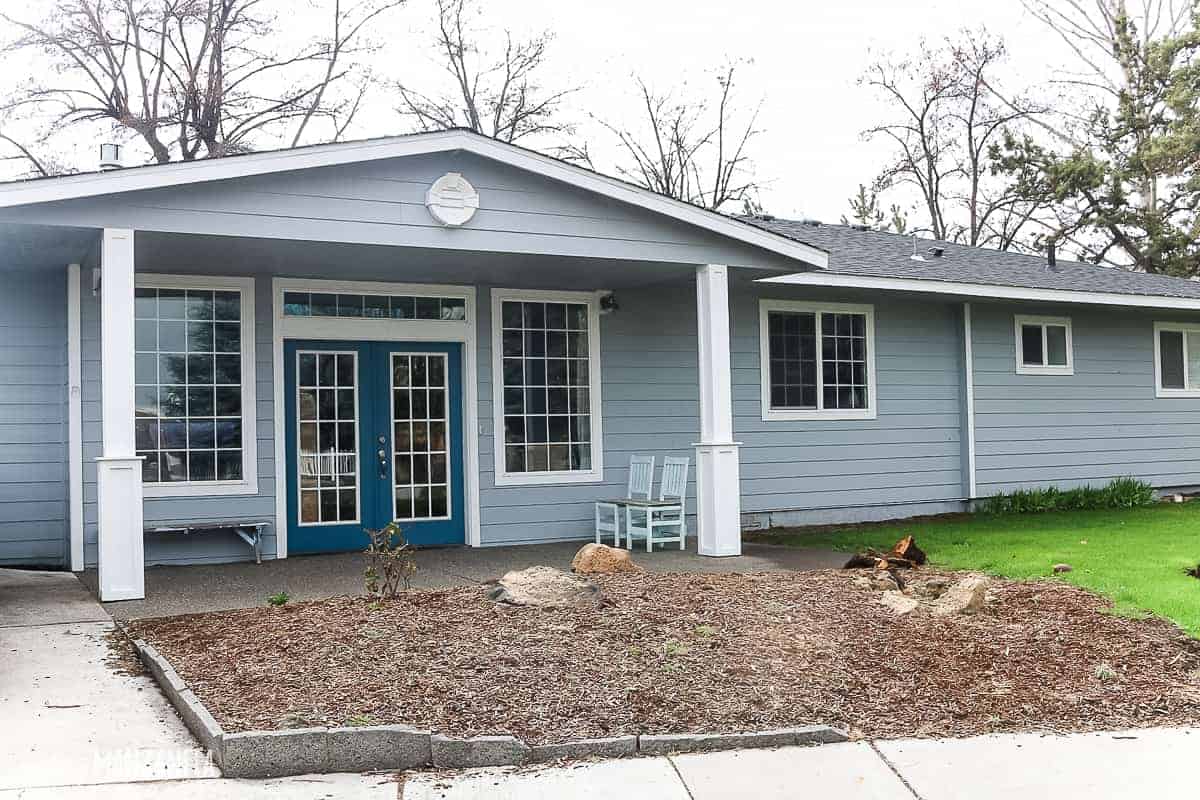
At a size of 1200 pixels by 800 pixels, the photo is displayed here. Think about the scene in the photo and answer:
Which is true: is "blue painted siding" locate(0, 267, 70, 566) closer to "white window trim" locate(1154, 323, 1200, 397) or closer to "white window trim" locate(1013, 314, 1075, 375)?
"white window trim" locate(1013, 314, 1075, 375)

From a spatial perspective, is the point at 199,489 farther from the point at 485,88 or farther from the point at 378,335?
the point at 485,88

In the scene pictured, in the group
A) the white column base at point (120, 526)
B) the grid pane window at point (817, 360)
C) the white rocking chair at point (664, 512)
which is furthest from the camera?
the grid pane window at point (817, 360)

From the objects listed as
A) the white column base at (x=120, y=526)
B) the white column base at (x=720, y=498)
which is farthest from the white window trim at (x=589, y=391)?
the white column base at (x=120, y=526)

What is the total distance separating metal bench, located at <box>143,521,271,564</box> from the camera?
30.6 feet

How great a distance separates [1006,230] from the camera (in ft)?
94.1

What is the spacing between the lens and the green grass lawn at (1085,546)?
7434 mm

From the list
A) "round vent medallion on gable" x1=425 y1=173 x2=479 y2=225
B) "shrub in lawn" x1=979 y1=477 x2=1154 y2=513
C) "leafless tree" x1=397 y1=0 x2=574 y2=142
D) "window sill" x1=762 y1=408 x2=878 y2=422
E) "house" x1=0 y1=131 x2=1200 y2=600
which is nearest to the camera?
"house" x1=0 y1=131 x2=1200 y2=600

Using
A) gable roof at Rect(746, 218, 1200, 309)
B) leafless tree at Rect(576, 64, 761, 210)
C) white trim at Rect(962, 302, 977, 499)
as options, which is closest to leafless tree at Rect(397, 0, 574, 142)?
leafless tree at Rect(576, 64, 761, 210)

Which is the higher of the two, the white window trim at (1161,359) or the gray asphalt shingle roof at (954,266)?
the gray asphalt shingle roof at (954,266)

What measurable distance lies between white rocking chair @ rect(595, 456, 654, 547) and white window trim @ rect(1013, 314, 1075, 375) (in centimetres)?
560

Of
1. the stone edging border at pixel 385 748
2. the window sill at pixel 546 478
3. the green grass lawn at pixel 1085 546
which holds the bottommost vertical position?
the stone edging border at pixel 385 748

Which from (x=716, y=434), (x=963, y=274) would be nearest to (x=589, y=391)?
(x=716, y=434)

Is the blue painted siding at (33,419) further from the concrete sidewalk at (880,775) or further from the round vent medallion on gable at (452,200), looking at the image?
the concrete sidewalk at (880,775)

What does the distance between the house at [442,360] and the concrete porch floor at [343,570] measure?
0.35 meters
